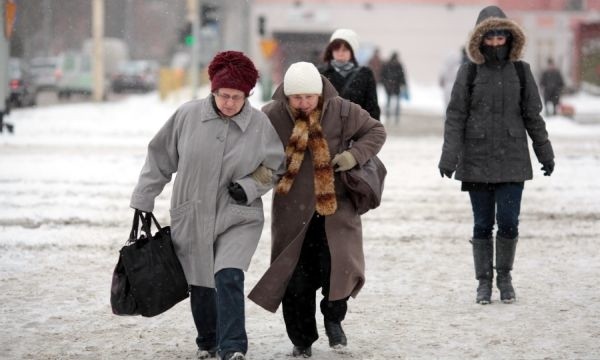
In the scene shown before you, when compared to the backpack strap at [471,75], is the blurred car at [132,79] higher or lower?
lower

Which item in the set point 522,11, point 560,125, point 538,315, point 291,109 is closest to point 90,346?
point 291,109

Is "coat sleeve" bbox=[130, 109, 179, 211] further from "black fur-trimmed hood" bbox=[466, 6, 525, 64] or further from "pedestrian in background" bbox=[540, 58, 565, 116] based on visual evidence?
"pedestrian in background" bbox=[540, 58, 565, 116]

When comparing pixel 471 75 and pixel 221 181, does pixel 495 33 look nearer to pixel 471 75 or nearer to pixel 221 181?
pixel 471 75

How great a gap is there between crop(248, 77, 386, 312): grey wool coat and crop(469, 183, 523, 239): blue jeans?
1502 mm

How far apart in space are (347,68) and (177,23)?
301 ft

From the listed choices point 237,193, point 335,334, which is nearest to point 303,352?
point 335,334

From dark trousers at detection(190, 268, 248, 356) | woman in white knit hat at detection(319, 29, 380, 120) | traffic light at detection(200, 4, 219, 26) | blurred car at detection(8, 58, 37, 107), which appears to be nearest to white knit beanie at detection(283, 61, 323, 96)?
dark trousers at detection(190, 268, 248, 356)

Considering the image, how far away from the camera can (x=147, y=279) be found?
6.01 metres

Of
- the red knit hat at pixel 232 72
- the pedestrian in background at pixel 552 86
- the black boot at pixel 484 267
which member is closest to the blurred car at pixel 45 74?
the pedestrian in background at pixel 552 86

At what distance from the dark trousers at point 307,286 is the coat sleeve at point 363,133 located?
1.35 feet

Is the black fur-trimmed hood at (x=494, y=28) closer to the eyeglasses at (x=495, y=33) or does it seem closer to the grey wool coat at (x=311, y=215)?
the eyeglasses at (x=495, y=33)

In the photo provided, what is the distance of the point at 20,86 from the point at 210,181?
3079cm

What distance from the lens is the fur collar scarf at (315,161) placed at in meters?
6.16

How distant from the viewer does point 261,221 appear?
607cm
